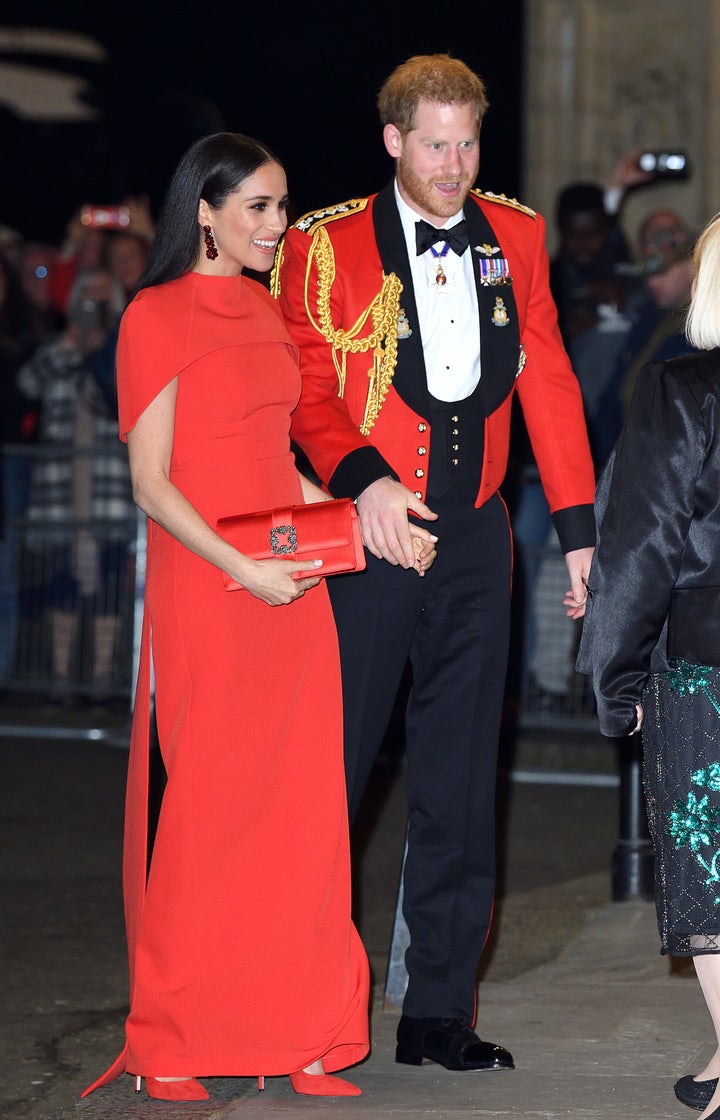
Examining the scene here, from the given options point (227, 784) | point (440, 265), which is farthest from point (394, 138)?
point (227, 784)

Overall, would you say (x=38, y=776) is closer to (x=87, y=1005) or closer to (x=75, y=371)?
(x=75, y=371)

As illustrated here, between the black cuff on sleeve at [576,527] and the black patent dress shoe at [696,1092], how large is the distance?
3.91ft

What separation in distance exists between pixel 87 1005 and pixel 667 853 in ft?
6.39

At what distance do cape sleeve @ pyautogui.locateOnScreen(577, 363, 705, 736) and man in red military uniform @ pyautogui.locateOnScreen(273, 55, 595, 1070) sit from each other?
64cm

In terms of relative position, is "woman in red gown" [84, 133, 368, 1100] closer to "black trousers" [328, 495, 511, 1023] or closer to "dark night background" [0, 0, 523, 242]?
"black trousers" [328, 495, 511, 1023]

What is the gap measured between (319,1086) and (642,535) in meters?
1.42

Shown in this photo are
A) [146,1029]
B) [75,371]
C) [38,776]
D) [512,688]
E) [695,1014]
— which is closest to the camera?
[146,1029]

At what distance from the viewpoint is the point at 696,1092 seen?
3652 millimetres

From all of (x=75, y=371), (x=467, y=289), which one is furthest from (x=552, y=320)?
(x=75, y=371)

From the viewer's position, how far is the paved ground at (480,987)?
3.76 meters

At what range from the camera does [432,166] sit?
385 cm

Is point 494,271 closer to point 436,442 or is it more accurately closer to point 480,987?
point 436,442

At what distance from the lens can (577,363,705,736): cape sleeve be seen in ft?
10.5

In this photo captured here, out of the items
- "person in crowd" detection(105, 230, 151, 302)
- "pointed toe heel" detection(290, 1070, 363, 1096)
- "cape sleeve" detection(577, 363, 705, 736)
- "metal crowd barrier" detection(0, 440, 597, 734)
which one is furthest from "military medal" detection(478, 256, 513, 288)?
"person in crowd" detection(105, 230, 151, 302)
